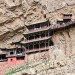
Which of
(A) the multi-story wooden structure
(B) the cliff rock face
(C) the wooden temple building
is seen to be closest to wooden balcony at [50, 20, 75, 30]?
(C) the wooden temple building

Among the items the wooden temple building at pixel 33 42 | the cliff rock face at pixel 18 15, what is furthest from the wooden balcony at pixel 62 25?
the cliff rock face at pixel 18 15

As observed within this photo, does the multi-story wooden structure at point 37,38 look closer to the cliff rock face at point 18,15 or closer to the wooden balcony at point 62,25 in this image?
the cliff rock face at point 18,15

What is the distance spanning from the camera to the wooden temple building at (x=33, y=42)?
1644 inches

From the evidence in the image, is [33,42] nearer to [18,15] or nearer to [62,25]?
[62,25]

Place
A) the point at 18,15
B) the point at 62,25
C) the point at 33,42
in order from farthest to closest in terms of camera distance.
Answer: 1. the point at 18,15
2. the point at 33,42
3. the point at 62,25

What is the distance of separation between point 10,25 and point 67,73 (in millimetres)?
14998

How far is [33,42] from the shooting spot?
4288 centimetres

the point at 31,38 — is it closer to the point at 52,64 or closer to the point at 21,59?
the point at 21,59

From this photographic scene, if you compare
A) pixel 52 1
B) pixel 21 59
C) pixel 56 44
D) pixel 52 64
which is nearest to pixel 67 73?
pixel 52 64

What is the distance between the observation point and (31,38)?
4378 cm

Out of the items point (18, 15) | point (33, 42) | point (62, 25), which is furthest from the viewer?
point (18, 15)

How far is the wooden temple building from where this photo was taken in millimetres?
41750

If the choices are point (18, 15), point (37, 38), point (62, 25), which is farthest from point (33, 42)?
point (18, 15)

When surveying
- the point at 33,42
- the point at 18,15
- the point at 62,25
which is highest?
the point at 18,15
